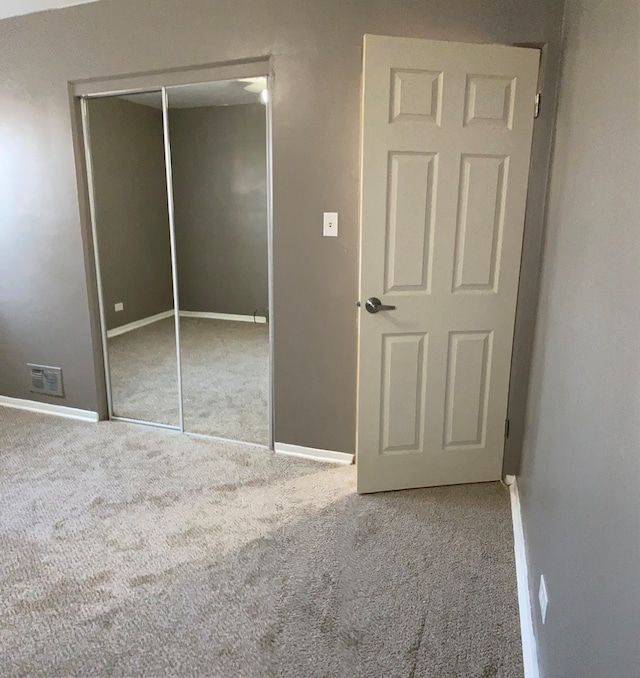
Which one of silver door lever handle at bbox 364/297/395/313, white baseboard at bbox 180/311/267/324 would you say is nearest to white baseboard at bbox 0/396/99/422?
white baseboard at bbox 180/311/267/324

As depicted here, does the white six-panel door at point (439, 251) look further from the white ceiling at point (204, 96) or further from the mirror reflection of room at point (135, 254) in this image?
the mirror reflection of room at point (135, 254)

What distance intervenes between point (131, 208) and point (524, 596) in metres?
2.87

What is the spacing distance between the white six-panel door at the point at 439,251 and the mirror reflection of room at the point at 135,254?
4.67 ft

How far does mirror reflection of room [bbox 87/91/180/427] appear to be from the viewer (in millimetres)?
3035

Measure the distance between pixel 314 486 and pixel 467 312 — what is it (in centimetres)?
113

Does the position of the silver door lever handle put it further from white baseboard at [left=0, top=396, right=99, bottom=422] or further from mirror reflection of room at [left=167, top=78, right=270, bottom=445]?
white baseboard at [left=0, top=396, right=99, bottom=422]

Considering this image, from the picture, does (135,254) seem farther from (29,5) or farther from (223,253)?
(29,5)

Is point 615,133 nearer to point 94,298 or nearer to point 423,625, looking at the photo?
point 423,625

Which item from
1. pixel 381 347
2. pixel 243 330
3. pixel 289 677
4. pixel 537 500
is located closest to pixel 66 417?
pixel 243 330

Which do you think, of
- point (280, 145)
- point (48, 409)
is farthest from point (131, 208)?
point (48, 409)

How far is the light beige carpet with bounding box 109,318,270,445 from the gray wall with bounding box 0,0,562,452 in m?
0.22

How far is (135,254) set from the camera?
3.25 m

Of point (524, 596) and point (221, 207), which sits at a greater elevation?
point (221, 207)

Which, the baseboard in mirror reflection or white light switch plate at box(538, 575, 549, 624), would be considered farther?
the baseboard in mirror reflection
